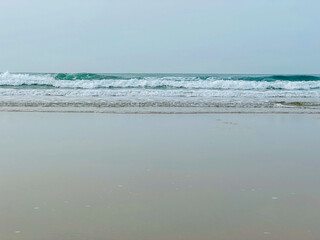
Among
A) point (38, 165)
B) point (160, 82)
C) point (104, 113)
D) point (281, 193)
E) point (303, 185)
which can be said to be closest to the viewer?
point (281, 193)

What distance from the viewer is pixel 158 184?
14.4ft

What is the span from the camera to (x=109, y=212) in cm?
354

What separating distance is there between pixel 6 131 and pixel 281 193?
570cm

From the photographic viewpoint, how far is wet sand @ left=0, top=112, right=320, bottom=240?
127 inches

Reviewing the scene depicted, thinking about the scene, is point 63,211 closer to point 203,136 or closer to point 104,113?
point 203,136

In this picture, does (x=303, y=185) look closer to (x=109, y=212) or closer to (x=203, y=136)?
(x=109, y=212)

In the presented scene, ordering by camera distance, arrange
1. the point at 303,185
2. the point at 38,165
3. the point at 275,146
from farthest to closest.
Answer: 1. the point at 275,146
2. the point at 38,165
3. the point at 303,185

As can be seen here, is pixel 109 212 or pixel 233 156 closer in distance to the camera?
pixel 109 212

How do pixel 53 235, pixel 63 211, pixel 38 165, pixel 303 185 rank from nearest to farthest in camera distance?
1. pixel 53 235
2. pixel 63 211
3. pixel 303 185
4. pixel 38 165

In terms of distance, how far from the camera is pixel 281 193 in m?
4.11

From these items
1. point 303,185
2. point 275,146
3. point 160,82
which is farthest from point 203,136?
point 160,82

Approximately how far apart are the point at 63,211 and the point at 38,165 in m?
1.79

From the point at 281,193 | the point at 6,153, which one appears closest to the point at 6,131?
the point at 6,153

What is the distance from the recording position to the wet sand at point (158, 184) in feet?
10.6
